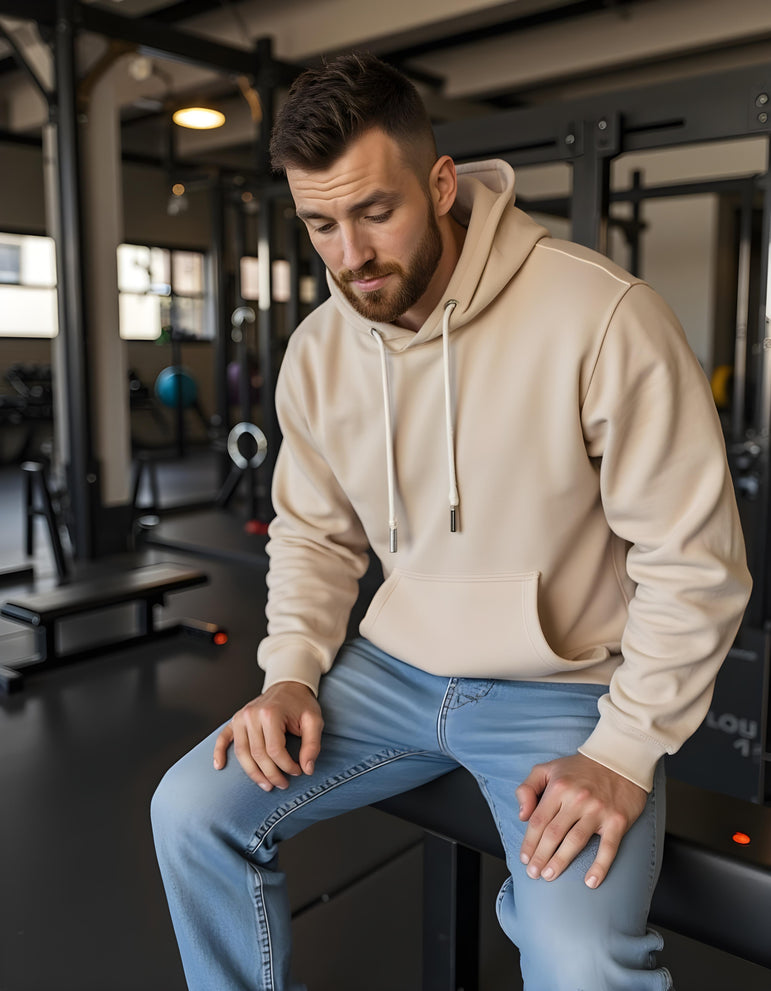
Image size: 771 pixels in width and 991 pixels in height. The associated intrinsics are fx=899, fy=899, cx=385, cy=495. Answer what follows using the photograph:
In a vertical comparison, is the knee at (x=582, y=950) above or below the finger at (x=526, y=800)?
below

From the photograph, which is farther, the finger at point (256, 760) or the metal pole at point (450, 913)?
the metal pole at point (450, 913)

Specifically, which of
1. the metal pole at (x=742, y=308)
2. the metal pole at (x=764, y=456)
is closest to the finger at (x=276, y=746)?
the metal pole at (x=764, y=456)

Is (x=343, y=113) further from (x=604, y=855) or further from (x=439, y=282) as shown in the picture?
(x=604, y=855)

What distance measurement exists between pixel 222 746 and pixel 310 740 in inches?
4.2

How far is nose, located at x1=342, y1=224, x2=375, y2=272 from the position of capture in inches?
41.1

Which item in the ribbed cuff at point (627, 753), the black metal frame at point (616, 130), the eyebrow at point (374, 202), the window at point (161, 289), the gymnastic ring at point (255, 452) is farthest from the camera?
the window at point (161, 289)

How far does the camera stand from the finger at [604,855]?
2.74 feet

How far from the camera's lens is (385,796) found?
45.2 inches

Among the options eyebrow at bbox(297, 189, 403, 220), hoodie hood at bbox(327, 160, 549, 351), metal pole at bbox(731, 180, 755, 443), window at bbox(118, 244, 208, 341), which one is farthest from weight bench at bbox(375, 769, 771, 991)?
window at bbox(118, 244, 208, 341)

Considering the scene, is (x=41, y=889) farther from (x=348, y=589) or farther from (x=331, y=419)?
(x=331, y=419)

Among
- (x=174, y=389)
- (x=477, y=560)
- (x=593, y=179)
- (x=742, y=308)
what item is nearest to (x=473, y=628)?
(x=477, y=560)

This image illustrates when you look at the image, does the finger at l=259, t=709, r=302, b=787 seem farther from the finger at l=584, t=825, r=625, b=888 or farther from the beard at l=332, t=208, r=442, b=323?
the beard at l=332, t=208, r=442, b=323

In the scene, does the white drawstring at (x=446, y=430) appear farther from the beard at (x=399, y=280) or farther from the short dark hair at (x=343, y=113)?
the short dark hair at (x=343, y=113)

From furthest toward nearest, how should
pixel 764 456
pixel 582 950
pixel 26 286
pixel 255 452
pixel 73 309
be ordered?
pixel 26 286 → pixel 255 452 → pixel 73 309 → pixel 764 456 → pixel 582 950
